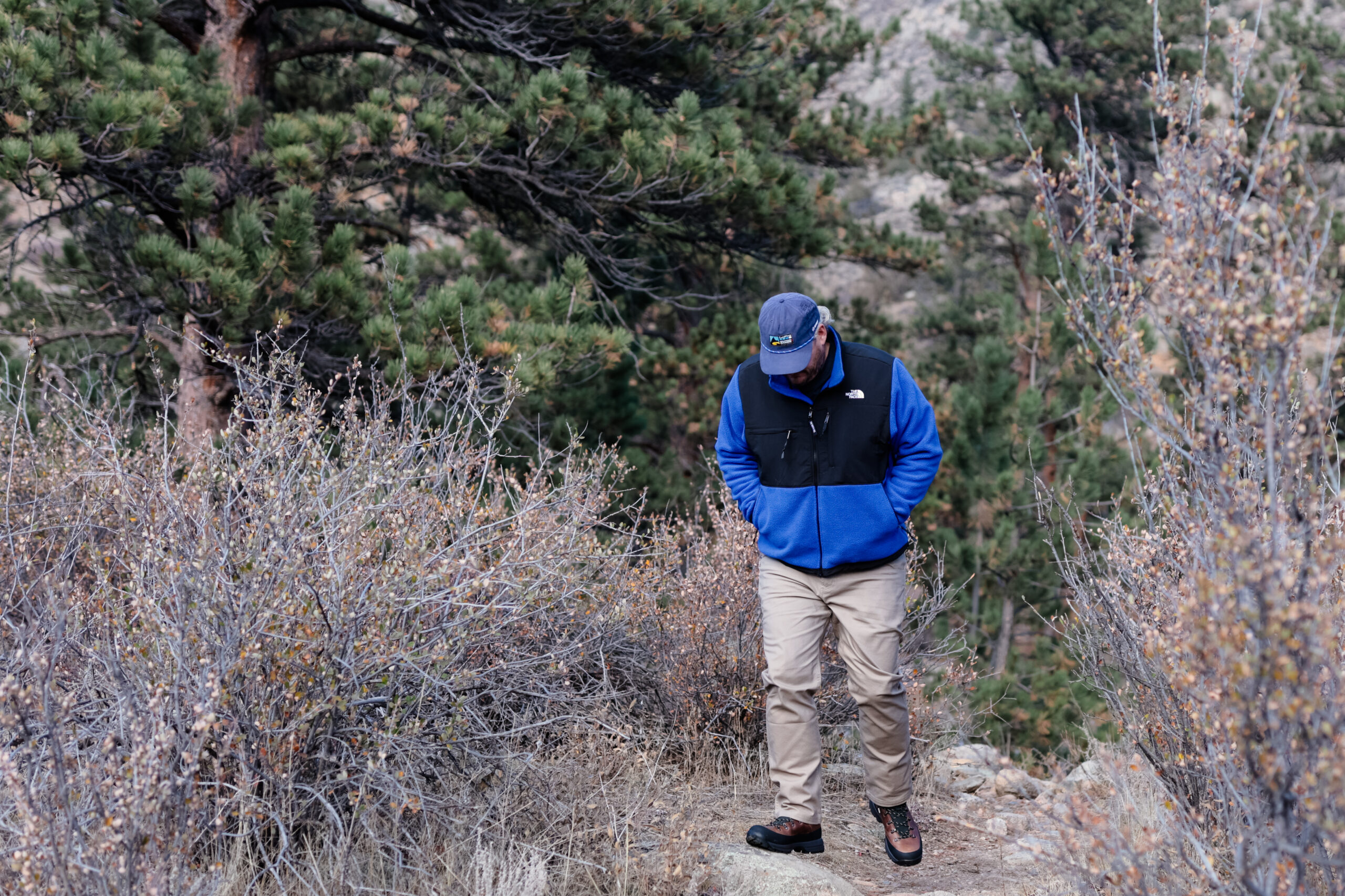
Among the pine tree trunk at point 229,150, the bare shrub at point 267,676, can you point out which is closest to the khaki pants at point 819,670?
the bare shrub at point 267,676

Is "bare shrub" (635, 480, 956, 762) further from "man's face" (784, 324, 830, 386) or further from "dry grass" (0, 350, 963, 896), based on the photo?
"man's face" (784, 324, 830, 386)

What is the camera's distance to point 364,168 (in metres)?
7.37

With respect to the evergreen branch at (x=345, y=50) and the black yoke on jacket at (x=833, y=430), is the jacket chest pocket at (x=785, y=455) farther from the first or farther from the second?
the evergreen branch at (x=345, y=50)

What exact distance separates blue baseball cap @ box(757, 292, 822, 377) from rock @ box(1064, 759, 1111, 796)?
2.18 metres

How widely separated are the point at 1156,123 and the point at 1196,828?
14.5 meters

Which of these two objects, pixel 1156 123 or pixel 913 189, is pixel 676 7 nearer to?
pixel 1156 123

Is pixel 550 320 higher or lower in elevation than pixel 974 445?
higher

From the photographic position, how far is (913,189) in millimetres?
39062

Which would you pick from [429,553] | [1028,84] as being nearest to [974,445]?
[1028,84]

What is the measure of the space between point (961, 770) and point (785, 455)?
2750 millimetres

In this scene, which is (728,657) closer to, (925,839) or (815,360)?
(925,839)

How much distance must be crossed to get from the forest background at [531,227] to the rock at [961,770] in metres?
1.04

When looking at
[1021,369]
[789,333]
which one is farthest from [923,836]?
[1021,369]

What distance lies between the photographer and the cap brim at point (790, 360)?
135 inches
